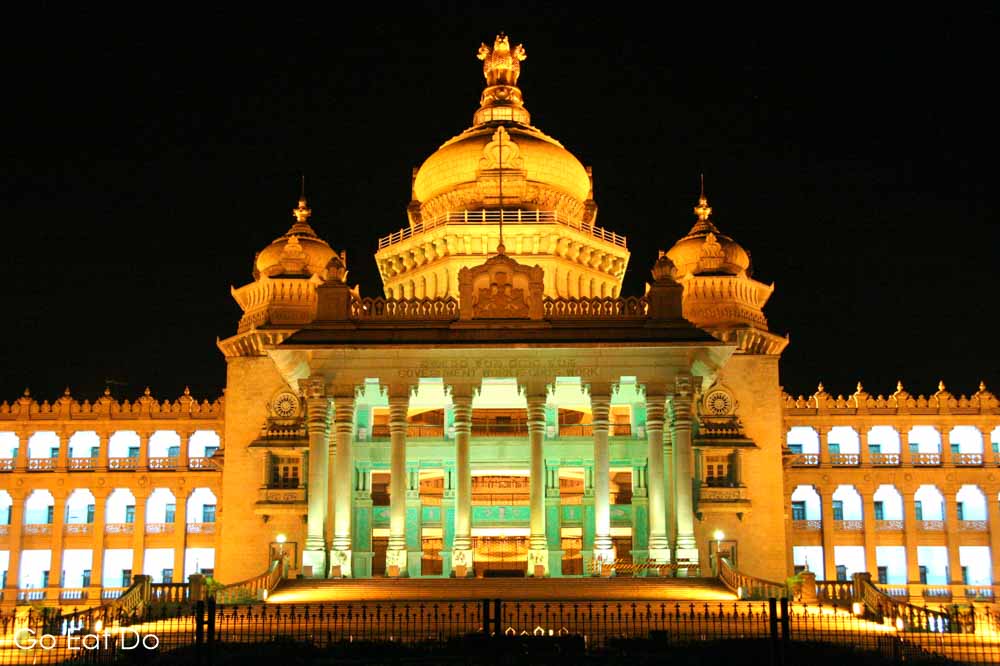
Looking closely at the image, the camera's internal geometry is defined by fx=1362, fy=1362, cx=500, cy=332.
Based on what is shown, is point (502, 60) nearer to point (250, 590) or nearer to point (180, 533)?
point (180, 533)

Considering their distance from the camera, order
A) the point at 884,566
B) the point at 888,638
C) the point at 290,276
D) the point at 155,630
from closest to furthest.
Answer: the point at 888,638
the point at 155,630
the point at 290,276
the point at 884,566

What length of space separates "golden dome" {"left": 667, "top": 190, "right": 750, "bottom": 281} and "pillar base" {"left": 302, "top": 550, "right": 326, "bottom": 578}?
2465cm

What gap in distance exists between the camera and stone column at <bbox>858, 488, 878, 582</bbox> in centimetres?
7538

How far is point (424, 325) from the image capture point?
5544cm

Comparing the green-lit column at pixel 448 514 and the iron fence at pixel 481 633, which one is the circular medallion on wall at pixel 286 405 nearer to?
the green-lit column at pixel 448 514

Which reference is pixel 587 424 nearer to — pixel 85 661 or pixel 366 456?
pixel 366 456

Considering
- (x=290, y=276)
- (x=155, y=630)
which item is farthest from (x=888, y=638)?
(x=290, y=276)

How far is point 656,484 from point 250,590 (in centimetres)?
1614

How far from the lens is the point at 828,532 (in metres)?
75.9

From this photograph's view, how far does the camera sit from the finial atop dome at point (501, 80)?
245 feet

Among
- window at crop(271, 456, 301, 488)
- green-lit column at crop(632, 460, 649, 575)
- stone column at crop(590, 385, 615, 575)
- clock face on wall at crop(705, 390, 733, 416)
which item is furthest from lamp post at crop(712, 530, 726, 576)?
window at crop(271, 456, 301, 488)

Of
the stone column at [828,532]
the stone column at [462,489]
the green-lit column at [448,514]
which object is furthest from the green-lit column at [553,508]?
the stone column at [828,532]

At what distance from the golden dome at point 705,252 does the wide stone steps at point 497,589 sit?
2201 centimetres

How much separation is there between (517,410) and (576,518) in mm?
5877
